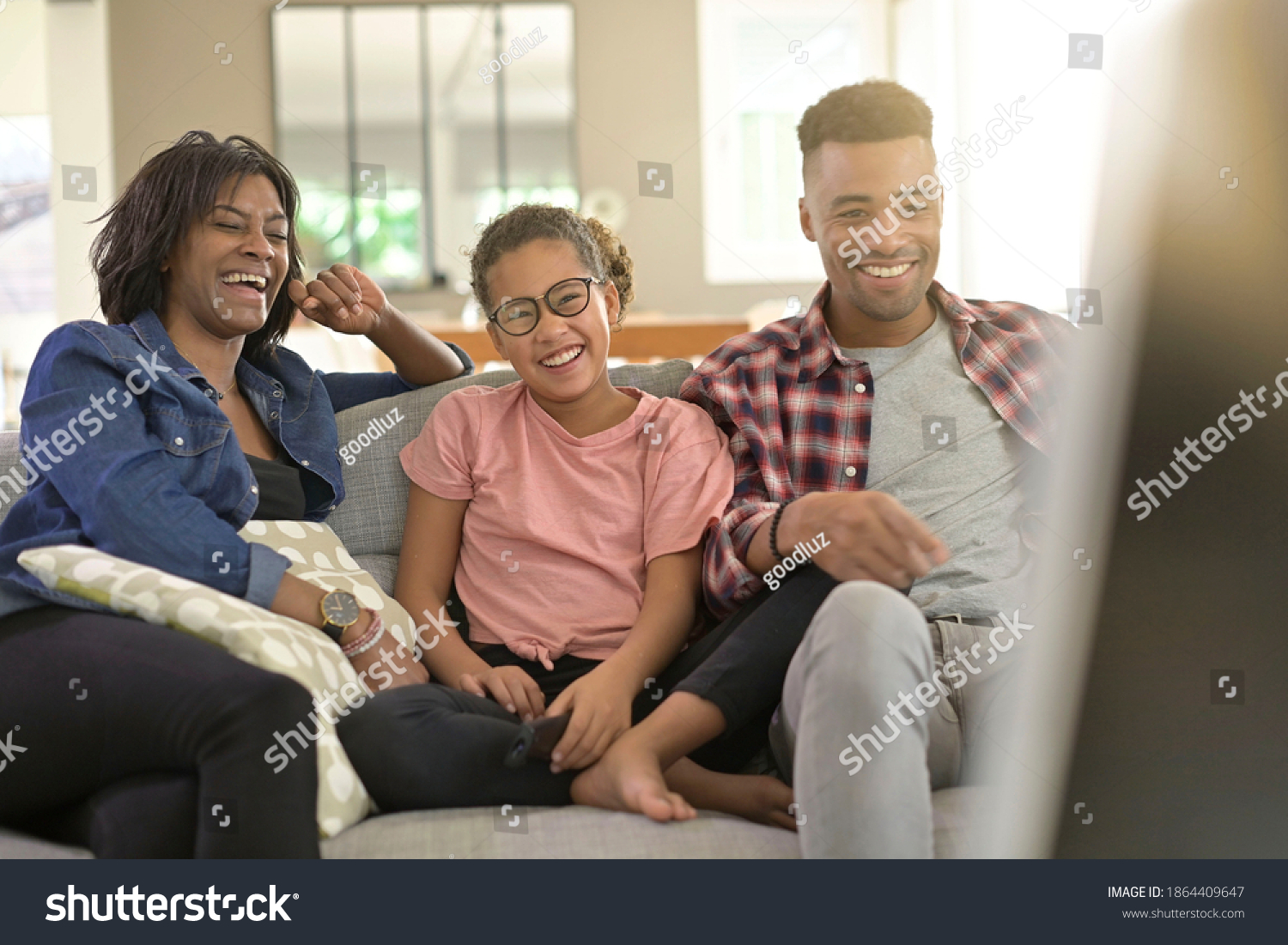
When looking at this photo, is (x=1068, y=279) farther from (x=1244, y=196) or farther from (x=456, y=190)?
(x=456, y=190)

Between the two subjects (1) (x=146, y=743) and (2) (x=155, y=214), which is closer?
(1) (x=146, y=743)

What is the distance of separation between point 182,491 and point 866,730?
0.71 metres

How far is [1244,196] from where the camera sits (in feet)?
1.03

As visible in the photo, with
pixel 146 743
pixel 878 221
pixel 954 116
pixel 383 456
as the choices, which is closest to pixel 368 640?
pixel 146 743

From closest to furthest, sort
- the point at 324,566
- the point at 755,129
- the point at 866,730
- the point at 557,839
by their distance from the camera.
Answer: the point at 866,730 < the point at 557,839 < the point at 324,566 < the point at 755,129

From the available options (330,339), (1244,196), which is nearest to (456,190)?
(330,339)

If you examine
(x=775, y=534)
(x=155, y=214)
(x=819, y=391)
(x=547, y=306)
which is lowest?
(x=775, y=534)

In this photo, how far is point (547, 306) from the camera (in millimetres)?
1222

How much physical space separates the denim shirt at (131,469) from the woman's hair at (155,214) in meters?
0.05

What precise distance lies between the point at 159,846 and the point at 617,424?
2.17 feet

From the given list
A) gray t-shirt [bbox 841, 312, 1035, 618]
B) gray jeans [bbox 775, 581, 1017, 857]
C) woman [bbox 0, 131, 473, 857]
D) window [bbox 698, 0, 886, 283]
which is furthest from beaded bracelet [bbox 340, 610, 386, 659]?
window [bbox 698, 0, 886, 283]

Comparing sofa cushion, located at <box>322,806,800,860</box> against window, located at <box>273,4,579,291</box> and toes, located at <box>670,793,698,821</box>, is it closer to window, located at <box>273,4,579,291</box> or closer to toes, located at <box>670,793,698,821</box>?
toes, located at <box>670,793,698,821</box>

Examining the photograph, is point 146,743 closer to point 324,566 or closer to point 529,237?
point 324,566

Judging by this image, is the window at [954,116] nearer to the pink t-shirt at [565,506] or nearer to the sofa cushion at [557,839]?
the pink t-shirt at [565,506]
